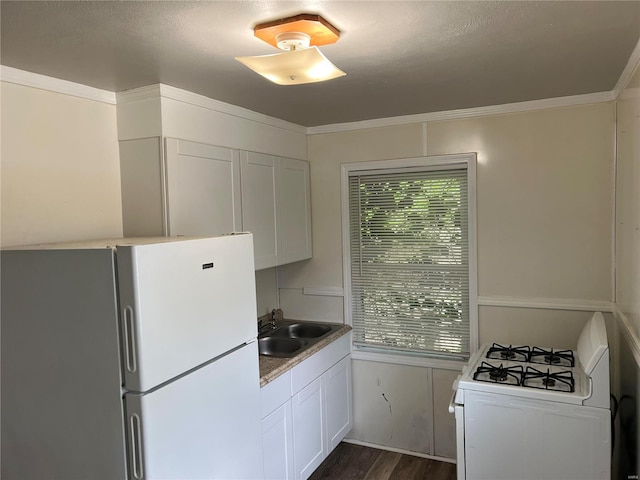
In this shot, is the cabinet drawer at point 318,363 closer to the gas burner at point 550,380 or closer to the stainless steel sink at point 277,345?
the stainless steel sink at point 277,345

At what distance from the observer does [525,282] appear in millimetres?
2955

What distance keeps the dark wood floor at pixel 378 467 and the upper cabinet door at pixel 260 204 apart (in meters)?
1.44

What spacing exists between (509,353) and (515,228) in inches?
30.4

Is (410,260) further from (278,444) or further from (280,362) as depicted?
(278,444)

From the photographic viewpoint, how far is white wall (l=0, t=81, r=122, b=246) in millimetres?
1954

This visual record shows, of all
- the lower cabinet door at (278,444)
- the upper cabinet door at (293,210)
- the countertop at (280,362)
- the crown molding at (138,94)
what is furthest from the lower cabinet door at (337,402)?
the crown molding at (138,94)

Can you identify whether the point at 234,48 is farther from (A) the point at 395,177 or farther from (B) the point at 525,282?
(B) the point at 525,282

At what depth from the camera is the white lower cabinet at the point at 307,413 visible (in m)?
2.53

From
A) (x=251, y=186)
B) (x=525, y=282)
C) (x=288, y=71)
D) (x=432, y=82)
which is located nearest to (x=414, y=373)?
(x=525, y=282)

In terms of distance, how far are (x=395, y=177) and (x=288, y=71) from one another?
176cm

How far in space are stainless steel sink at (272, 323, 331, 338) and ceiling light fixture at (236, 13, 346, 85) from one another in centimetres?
213

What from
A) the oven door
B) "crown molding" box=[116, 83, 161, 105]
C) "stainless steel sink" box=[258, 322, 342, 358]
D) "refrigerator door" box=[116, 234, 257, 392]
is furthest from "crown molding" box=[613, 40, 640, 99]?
"stainless steel sink" box=[258, 322, 342, 358]

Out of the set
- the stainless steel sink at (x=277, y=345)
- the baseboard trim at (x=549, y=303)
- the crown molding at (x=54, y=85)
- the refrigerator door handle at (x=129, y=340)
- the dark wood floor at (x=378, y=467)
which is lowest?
the dark wood floor at (x=378, y=467)

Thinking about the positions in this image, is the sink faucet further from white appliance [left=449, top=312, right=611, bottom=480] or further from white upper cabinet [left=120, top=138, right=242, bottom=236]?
white appliance [left=449, top=312, right=611, bottom=480]
